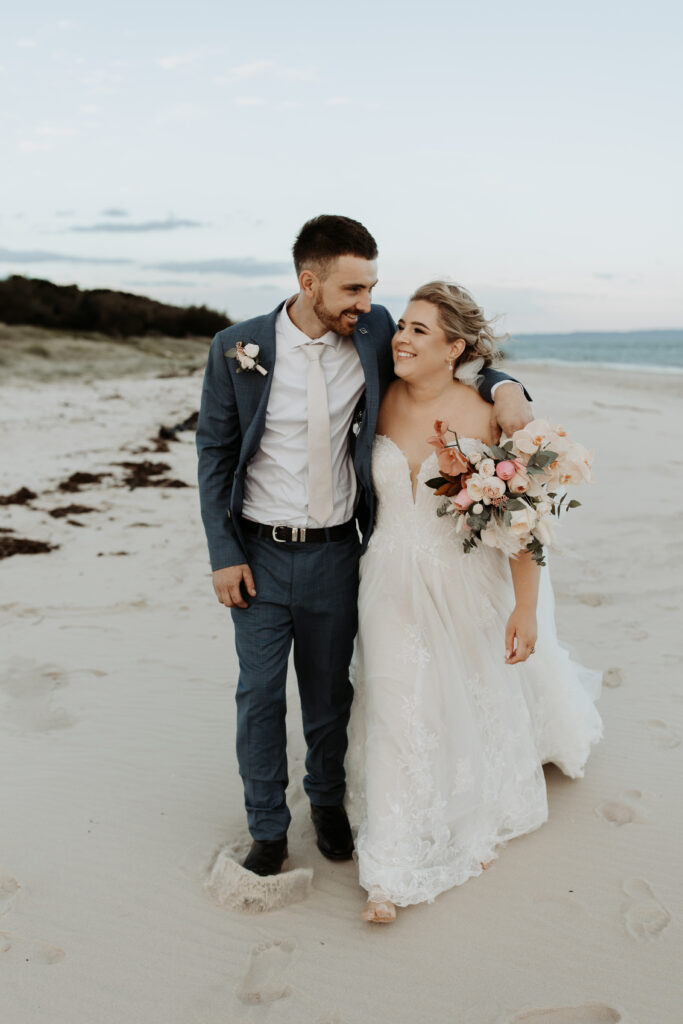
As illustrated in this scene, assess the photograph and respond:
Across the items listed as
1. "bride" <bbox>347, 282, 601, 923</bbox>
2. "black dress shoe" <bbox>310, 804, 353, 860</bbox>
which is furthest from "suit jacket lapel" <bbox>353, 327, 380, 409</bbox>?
"black dress shoe" <bbox>310, 804, 353, 860</bbox>

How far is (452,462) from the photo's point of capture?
10.3 ft

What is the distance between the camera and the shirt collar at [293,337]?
323 cm

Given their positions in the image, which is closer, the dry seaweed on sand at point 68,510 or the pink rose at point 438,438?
the pink rose at point 438,438

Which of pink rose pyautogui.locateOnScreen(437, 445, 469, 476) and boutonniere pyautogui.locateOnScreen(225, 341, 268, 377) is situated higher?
boutonniere pyautogui.locateOnScreen(225, 341, 268, 377)

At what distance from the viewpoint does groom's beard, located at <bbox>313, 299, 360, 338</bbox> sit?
315cm

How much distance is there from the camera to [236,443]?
3.39 metres

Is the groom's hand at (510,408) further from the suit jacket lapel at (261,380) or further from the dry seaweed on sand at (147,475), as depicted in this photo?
the dry seaweed on sand at (147,475)

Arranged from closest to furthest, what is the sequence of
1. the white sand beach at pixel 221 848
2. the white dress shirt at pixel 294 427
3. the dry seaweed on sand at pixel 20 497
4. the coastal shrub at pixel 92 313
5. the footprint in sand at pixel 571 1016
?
1. the footprint in sand at pixel 571 1016
2. the white sand beach at pixel 221 848
3. the white dress shirt at pixel 294 427
4. the dry seaweed on sand at pixel 20 497
5. the coastal shrub at pixel 92 313

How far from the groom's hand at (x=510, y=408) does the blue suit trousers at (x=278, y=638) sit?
757 mm

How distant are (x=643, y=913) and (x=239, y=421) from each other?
7.69ft

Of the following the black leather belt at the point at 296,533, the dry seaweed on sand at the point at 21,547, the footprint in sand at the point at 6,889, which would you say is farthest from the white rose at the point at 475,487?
the dry seaweed on sand at the point at 21,547

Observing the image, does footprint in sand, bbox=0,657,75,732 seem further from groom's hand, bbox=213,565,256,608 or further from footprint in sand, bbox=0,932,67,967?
groom's hand, bbox=213,565,256,608

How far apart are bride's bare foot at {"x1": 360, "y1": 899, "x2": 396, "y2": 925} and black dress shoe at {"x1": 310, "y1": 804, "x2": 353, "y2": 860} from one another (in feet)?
1.48

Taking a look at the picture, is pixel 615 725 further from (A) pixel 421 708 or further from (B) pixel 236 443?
(B) pixel 236 443
